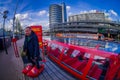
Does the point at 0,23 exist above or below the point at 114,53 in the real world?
above

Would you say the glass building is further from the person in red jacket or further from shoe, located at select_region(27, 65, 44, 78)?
shoe, located at select_region(27, 65, 44, 78)

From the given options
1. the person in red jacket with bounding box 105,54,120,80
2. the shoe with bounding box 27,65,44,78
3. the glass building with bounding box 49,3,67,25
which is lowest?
the shoe with bounding box 27,65,44,78

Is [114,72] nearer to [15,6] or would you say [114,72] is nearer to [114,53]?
[114,53]

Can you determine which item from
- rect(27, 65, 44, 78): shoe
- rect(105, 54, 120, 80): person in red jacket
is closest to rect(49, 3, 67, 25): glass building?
rect(105, 54, 120, 80): person in red jacket

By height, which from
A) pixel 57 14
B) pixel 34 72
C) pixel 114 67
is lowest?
pixel 34 72

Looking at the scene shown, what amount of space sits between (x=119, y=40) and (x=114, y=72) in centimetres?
64

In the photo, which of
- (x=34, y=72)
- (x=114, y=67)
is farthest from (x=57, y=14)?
(x=34, y=72)

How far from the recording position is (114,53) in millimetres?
1355

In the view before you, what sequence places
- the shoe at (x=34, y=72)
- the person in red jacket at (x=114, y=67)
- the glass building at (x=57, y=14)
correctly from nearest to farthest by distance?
1. the glass building at (x=57, y=14)
2. the person in red jacket at (x=114, y=67)
3. the shoe at (x=34, y=72)

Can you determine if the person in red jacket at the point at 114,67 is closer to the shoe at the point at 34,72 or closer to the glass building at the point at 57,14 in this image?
the glass building at the point at 57,14

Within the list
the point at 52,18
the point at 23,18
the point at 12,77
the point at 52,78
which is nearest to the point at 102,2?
the point at 52,18

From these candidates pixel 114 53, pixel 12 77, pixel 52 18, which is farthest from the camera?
pixel 12 77

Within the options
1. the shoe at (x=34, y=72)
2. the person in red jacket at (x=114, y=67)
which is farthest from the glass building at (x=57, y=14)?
the shoe at (x=34, y=72)

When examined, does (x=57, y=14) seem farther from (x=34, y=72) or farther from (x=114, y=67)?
(x=34, y=72)
